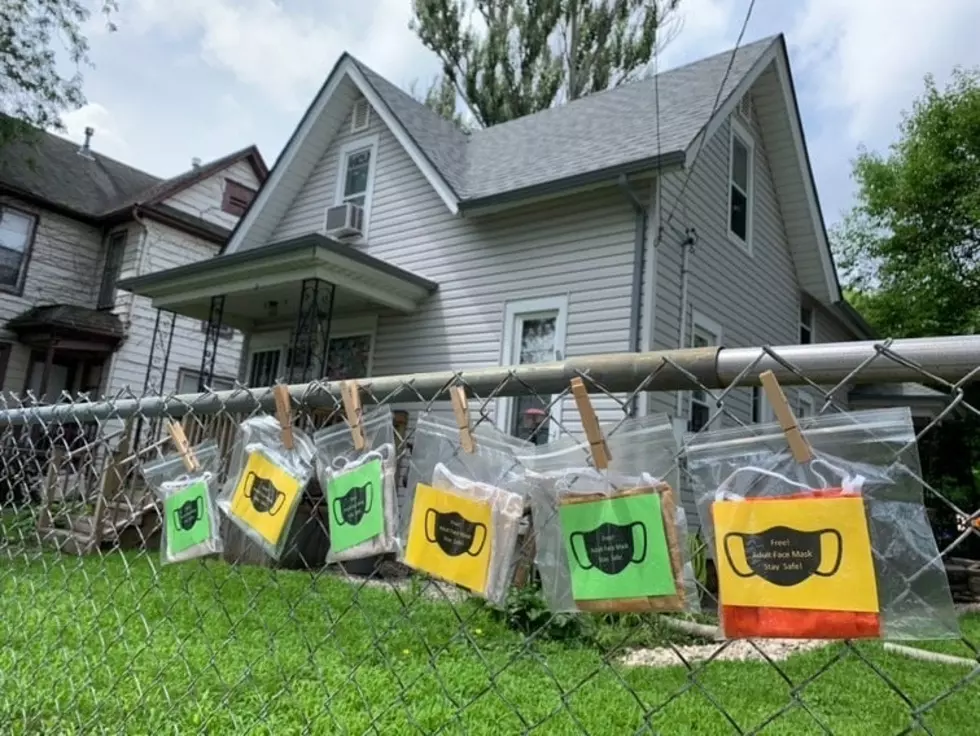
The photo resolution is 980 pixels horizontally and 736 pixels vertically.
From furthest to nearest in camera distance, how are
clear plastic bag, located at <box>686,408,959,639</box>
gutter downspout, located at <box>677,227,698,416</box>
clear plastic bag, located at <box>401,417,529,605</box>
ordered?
gutter downspout, located at <box>677,227,698,416</box>
clear plastic bag, located at <box>401,417,529,605</box>
clear plastic bag, located at <box>686,408,959,639</box>

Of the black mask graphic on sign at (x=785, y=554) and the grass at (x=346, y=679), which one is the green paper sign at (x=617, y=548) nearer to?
the black mask graphic on sign at (x=785, y=554)

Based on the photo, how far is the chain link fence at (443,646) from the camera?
3.32ft

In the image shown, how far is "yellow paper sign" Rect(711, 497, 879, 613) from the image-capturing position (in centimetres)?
76

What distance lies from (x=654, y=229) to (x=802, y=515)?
708cm

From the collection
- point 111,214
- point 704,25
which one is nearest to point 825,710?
point 704,25

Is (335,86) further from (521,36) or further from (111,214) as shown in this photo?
(521,36)

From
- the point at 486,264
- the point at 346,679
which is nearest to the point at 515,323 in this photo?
the point at 486,264

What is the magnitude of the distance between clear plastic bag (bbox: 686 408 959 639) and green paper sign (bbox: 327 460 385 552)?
65 cm

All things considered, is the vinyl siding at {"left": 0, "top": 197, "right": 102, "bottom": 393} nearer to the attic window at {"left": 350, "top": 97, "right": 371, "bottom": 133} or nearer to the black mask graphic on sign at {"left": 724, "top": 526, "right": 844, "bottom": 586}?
the attic window at {"left": 350, "top": 97, "right": 371, "bottom": 133}

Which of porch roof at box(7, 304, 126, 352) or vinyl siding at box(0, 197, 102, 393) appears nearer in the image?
porch roof at box(7, 304, 126, 352)

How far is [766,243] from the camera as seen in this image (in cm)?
1049

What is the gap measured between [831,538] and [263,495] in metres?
1.18

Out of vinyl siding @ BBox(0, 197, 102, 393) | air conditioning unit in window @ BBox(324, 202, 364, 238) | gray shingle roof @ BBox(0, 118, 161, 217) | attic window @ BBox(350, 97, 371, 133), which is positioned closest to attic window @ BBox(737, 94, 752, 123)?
attic window @ BBox(350, 97, 371, 133)

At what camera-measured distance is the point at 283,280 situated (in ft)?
27.5
